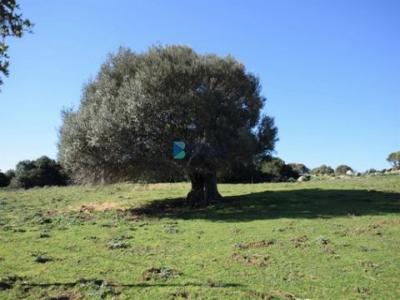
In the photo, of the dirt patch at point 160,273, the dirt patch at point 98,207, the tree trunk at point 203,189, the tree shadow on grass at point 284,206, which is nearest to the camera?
the dirt patch at point 160,273

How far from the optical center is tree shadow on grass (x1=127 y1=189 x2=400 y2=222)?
945 inches

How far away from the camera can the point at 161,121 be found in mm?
28516

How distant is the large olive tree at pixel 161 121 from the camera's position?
28.1 m

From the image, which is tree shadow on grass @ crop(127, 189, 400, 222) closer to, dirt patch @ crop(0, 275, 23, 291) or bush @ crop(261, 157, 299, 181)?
dirt patch @ crop(0, 275, 23, 291)

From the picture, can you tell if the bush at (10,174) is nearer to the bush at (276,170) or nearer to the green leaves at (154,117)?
the bush at (276,170)

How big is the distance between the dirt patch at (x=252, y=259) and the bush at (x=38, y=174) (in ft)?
198

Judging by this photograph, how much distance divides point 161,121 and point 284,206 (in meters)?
8.88

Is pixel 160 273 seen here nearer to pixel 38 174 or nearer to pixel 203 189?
pixel 203 189

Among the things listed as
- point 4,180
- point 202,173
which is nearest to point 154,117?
point 202,173

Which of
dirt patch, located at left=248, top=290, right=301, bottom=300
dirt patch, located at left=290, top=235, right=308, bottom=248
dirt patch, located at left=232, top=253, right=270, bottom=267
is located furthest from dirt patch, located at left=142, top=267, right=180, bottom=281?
dirt patch, located at left=290, top=235, right=308, bottom=248

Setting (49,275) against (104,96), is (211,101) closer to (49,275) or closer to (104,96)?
(104,96)

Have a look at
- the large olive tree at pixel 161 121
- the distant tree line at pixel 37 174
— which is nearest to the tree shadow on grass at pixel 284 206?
the large olive tree at pixel 161 121

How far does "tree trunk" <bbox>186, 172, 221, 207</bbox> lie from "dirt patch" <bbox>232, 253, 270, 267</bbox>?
53.2 ft

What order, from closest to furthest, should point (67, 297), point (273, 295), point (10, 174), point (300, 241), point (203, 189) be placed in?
point (273, 295)
point (67, 297)
point (300, 241)
point (203, 189)
point (10, 174)
